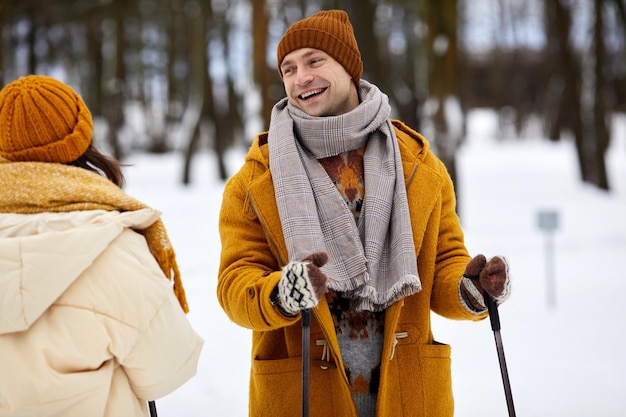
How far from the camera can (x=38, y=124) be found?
198 centimetres

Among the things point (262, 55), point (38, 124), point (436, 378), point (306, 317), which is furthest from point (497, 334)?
point (262, 55)

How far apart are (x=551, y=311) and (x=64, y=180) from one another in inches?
200

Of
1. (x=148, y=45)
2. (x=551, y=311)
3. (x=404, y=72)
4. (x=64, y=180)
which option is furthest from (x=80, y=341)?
(x=404, y=72)

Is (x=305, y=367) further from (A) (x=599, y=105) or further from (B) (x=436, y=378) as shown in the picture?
(A) (x=599, y=105)

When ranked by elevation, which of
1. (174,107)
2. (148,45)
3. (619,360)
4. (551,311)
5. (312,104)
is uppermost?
(148,45)

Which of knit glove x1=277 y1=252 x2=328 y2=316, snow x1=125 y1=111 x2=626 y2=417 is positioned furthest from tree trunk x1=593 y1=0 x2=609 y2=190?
knit glove x1=277 y1=252 x2=328 y2=316

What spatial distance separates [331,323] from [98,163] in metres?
0.97

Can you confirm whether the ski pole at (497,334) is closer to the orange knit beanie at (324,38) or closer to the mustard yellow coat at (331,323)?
the mustard yellow coat at (331,323)

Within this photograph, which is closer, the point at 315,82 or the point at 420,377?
the point at 420,377

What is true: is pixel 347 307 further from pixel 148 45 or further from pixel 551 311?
pixel 148 45

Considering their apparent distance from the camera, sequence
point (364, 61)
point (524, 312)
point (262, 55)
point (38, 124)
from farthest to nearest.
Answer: point (262, 55) → point (364, 61) → point (524, 312) → point (38, 124)

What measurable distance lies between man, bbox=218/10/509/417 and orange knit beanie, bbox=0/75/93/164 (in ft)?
1.73

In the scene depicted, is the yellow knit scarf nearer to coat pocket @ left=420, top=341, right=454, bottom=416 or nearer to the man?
the man

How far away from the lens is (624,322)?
18.3 feet
